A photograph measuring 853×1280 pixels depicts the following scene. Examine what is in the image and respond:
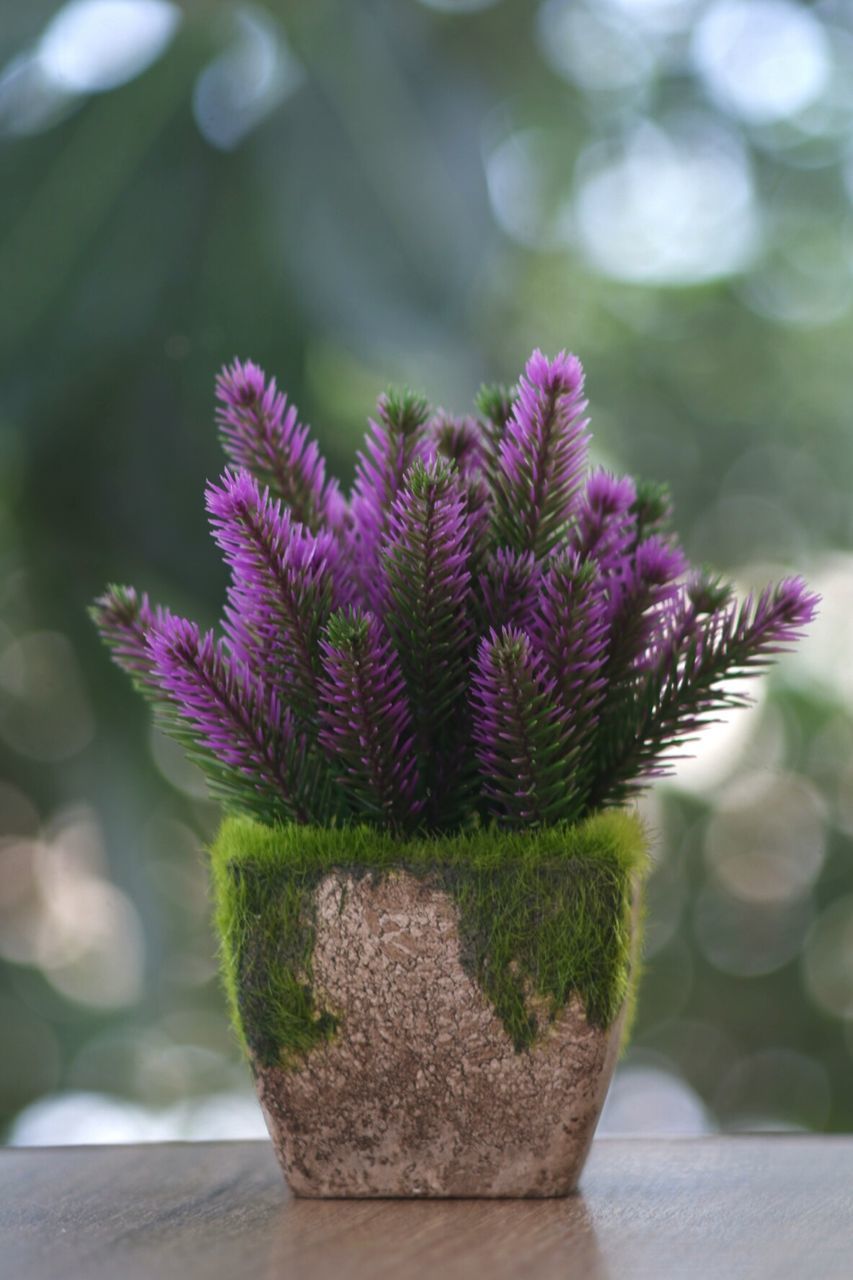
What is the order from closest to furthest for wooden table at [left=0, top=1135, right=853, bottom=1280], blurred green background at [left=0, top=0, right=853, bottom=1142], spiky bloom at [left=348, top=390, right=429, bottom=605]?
1. wooden table at [left=0, top=1135, right=853, bottom=1280]
2. spiky bloom at [left=348, top=390, right=429, bottom=605]
3. blurred green background at [left=0, top=0, right=853, bottom=1142]

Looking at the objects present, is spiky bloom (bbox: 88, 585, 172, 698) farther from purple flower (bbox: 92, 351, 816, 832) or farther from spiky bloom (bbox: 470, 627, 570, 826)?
spiky bloom (bbox: 470, 627, 570, 826)

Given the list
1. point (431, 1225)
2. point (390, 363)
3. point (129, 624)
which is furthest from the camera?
point (390, 363)

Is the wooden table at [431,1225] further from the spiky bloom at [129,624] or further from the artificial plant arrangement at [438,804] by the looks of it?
the spiky bloom at [129,624]

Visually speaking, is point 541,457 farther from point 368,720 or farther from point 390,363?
point 390,363

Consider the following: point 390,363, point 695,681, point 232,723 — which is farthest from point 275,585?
point 390,363

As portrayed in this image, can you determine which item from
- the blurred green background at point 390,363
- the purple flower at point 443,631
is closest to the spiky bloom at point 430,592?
the purple flower at point 443,631

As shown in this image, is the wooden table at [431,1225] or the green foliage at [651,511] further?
the green foliage at [651,511]

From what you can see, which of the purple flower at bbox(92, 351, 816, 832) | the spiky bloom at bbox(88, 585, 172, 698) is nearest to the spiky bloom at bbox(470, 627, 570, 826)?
the purple flower at bbox(92, 351, 816, 832)
